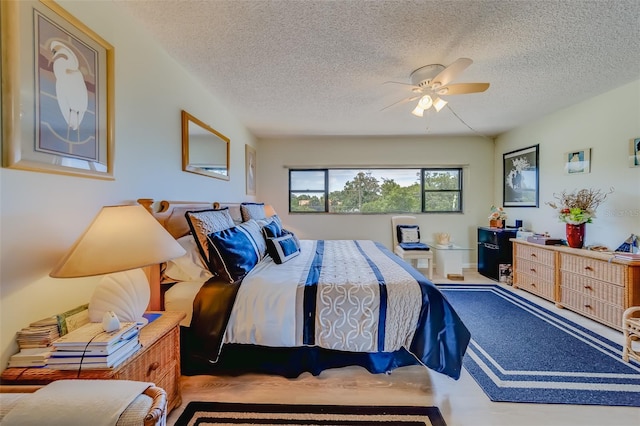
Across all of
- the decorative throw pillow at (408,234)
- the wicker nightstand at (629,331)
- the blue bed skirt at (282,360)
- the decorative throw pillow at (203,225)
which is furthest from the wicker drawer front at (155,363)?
the decorative throw pillow at (408,234)

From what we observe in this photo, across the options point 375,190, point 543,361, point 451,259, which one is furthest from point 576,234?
point 375,190

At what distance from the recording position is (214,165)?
2844 mm

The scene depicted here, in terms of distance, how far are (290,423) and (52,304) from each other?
1.35 m

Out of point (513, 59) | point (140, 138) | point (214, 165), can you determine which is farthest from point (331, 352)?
point (513, 59)

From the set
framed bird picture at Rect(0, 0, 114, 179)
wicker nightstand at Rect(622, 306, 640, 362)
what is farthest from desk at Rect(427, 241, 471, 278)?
framed bird picture at Rect(0, 0, 114, 179)

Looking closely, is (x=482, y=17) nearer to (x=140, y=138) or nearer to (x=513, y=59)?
(x=513, y=59)

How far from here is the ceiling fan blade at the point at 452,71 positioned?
5.79ft

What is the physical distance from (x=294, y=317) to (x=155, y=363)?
0.77 metres

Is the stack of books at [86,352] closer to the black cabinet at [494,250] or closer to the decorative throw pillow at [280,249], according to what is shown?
the decorative throw pillow at [280,249]

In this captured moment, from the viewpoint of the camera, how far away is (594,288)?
8.50ft

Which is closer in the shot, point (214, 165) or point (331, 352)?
point (331, 352)

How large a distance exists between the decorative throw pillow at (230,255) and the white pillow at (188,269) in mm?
86

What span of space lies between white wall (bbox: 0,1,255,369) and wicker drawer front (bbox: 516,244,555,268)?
409 cm

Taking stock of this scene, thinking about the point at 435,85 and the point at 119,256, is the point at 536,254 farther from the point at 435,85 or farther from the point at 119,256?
the point at 119,256
